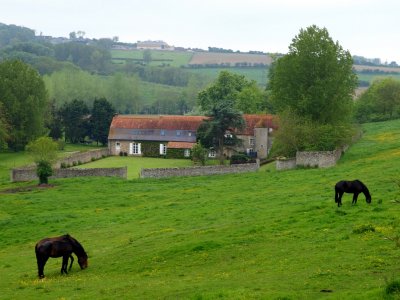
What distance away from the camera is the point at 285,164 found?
220 feet

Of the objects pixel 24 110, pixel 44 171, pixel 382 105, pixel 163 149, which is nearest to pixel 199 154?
pixel 163 149

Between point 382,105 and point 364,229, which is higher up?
point 382,105

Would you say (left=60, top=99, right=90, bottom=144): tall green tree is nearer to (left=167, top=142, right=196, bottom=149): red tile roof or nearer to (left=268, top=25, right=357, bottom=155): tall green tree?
(left=167, top=142, right=196, bottom=149): red tile roof

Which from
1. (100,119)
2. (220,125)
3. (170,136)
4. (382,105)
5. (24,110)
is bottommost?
(170,136)

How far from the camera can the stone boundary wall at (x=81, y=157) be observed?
253ft

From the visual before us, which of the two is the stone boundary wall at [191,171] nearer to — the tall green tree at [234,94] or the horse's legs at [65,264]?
the horse's legs at [65,264]

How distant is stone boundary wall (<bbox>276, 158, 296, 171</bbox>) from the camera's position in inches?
2628

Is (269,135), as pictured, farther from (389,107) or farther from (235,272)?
(235,272)

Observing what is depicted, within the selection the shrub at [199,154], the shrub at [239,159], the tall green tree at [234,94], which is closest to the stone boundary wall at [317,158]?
the shrub at [239,159]

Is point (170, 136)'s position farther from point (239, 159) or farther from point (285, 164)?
point (285, 164)

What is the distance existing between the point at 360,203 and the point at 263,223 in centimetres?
554

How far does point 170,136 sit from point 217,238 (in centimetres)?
6240

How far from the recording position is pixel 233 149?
86875mm

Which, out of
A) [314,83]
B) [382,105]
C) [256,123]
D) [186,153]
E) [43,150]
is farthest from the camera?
[382,105]
